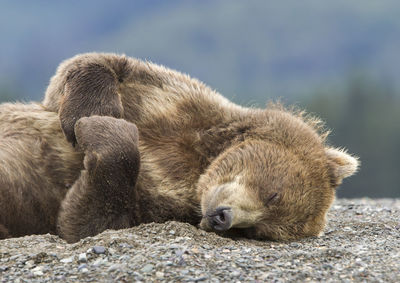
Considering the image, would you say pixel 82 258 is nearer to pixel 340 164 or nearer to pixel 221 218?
pixel 221 218

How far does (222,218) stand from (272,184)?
597 millimetres

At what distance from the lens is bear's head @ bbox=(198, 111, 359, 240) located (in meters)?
5.64

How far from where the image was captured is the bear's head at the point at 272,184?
18.5 ft

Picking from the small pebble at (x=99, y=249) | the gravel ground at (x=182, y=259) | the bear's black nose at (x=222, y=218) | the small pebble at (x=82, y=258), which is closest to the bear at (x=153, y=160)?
the bear's black nose at (x=222, y=218)

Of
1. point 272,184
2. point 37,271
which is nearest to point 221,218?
point 272,184

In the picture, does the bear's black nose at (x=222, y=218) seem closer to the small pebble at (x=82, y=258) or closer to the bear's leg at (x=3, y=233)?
the small pebble at (x=82, y=258)

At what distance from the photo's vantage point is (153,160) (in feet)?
20.3

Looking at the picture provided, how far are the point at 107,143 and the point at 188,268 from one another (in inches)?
65.4

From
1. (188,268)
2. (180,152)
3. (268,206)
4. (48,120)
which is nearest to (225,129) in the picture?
(180,152)

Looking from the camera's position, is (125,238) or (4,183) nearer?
(125,238)

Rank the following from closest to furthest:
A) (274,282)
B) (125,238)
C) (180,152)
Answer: (274,282), (125,238), (180,152)

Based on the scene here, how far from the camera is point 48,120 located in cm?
653

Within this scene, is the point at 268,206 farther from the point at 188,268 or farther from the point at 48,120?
the point at 48,120

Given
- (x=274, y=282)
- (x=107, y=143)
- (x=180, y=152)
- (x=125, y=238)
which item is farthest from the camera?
(x=180, y=152)
